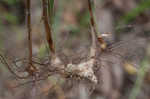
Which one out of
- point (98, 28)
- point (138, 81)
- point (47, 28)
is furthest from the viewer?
point (98, 28)

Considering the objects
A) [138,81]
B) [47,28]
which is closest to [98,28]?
[138,81]

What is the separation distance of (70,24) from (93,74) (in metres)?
1.14

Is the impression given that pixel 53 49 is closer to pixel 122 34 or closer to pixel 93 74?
pixel 93 74

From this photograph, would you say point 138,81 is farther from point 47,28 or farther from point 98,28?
point 47,28

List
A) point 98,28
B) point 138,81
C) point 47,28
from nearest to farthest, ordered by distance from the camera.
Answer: point 47,28, point 138,81, point 98,28

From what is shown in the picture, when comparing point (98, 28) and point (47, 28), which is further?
point (98, 28)

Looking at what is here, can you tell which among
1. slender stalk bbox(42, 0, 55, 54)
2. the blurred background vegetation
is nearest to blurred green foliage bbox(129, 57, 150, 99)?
the blurred background vegetation

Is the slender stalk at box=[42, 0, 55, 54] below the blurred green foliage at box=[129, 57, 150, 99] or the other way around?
the other way around

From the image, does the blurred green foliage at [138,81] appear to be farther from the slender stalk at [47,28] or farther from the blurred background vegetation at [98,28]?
the slender stalk at [47,28]

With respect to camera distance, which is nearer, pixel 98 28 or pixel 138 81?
pixel 138 81

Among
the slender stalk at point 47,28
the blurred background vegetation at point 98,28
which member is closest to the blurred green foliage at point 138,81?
the blurred background vegetation at point 98,28

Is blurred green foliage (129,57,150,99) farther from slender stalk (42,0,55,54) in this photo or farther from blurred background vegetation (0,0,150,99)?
slender stalk (42,0,55,54)

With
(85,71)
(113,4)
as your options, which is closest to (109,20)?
(113,4)

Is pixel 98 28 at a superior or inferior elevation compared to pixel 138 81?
superior
